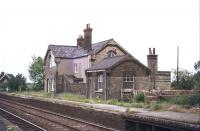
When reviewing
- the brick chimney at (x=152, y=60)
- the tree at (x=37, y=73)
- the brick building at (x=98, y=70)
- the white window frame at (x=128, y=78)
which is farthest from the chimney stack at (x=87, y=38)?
the tree at (x=37, y=73)

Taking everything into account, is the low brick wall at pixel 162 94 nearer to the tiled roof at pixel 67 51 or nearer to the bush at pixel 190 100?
the bush at pixel 190 100

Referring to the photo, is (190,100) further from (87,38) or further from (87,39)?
(87,38)

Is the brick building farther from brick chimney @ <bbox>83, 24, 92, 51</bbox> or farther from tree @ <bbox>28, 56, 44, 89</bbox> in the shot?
tree @ <bbox>28, 56, 44, 89</bbox>

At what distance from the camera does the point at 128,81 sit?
124ft

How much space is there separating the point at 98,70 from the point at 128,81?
9.85ft

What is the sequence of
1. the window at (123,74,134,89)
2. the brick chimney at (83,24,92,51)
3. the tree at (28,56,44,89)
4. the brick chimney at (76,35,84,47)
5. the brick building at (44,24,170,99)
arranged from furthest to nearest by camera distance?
1. the tree at (28,56,44,89)
2. the brick chimney at (76,35,84,47)
3. the brick chimney at (83,24,92,51)
4. the window at (123,74,134,89)
5. the brick building at (44,24,170,99)

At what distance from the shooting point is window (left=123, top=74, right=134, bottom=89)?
3740cm

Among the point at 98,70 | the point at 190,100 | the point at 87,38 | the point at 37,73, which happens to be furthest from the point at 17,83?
the point at 190,100

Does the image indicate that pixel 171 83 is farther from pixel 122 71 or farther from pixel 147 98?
pixel 147 98

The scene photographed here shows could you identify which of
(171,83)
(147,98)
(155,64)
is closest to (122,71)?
(155,64)

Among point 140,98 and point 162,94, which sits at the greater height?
point 162,94

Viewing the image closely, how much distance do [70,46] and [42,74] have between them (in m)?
14.0

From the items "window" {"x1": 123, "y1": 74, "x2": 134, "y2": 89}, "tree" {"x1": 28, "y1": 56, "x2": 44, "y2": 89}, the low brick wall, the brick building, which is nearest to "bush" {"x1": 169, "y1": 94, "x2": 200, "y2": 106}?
the low brick wall

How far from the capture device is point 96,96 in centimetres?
3862
